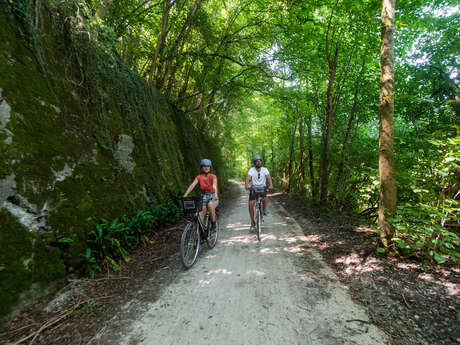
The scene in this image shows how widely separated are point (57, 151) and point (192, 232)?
269 cm

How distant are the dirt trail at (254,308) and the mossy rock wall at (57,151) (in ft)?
4.72

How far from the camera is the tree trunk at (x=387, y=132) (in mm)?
3412

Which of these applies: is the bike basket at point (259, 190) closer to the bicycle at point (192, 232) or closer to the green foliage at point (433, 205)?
the bicycle at point (192, 232)

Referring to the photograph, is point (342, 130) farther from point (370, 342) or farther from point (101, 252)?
point (101, 252)

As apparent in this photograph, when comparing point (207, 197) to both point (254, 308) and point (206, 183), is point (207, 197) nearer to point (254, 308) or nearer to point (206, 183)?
point (206, 183)

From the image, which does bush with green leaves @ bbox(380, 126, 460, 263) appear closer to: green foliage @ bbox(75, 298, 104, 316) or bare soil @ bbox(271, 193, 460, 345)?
bare soil @ bbox(271, 193, 460, 345)

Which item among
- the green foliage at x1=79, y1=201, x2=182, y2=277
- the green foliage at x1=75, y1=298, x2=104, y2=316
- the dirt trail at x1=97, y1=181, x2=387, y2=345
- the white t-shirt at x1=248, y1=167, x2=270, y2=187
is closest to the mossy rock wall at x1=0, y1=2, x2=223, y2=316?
the green foliage at x1=79, y1=201, x2=182, y2=277

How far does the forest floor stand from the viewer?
78.8 inches

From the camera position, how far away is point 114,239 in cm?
346

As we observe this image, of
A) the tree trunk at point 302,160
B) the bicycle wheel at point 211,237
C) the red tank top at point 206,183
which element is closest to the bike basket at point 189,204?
the red tank top at point 206,183

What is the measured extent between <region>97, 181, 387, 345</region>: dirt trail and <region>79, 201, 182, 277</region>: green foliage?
49.5 inches

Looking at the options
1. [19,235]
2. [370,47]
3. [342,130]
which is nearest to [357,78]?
[370,47]

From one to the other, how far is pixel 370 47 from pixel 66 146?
8.62 metres

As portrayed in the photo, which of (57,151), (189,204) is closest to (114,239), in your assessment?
(189,204)
